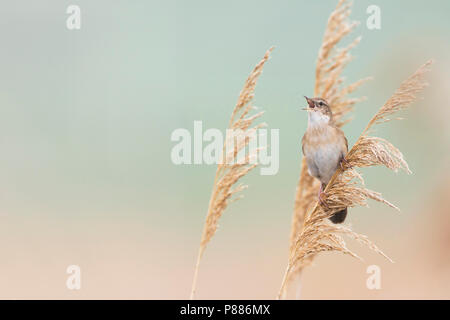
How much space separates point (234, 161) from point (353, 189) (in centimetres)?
68

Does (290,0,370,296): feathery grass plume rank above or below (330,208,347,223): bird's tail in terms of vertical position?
above

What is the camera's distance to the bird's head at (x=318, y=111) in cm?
331

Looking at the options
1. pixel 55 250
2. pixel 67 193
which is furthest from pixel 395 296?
pixel 67 193

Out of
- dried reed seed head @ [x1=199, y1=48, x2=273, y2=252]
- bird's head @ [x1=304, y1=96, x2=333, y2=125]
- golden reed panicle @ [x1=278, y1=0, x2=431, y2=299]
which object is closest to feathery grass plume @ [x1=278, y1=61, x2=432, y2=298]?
golden reed panicle @ [x1=278, y1=0, x2=431, y2=299]

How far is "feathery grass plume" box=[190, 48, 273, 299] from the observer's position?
2.67 m

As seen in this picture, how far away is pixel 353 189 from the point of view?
2.49 meters

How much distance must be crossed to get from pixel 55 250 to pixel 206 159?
5855 mm

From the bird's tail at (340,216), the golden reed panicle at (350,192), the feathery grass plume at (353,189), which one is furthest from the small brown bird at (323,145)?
the feathery grass plume at (353,189)

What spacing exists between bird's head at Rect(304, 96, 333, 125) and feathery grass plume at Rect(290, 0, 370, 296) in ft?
0.13

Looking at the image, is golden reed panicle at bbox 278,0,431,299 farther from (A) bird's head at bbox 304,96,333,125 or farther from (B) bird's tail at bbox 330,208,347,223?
(A) bird's head at bbox 304,96,333,125

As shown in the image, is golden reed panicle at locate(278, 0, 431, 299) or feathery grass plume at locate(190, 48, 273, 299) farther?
feathery grass plume at locate(190, 48, 273, 299)

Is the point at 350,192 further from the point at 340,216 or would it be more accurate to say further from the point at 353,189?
the point at 340,216

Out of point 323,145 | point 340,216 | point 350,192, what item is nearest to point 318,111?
point 323,145

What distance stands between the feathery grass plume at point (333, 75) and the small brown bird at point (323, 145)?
0.05m
